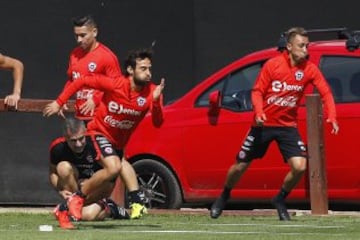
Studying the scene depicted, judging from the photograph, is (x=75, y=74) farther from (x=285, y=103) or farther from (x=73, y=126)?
(x=285, y=103)

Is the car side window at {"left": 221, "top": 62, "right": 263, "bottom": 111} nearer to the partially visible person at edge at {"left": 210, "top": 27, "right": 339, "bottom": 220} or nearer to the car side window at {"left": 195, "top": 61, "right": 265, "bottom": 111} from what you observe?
the car side window at {"left": 195, "top": 61, "right": 265, "bottom": 111}

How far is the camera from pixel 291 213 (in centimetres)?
1547

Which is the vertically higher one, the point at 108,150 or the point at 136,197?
the point at 108,150

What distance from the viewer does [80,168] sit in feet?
47.3

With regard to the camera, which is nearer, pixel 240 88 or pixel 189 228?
pixel 189 228

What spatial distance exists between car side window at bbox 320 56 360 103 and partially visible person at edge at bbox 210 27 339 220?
3.17ft

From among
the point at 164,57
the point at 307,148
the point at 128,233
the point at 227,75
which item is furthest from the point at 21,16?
the point at 128,233

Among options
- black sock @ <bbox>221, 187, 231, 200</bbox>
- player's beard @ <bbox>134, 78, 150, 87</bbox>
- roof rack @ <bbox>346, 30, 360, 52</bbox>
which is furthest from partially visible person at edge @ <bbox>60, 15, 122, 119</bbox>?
roof rack @ <bbox>346, 30, 360, 52</bbox>

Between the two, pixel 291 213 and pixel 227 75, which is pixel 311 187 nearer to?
pixel 291 213

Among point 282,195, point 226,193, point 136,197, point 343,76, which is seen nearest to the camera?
point 136,197

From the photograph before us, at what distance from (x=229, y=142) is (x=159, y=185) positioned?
38.7 inches

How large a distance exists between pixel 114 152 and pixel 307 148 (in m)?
2.52

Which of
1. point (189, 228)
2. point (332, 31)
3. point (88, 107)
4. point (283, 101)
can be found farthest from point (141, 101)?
point (332, 31)

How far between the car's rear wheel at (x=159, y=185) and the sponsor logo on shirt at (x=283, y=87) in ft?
7.38
